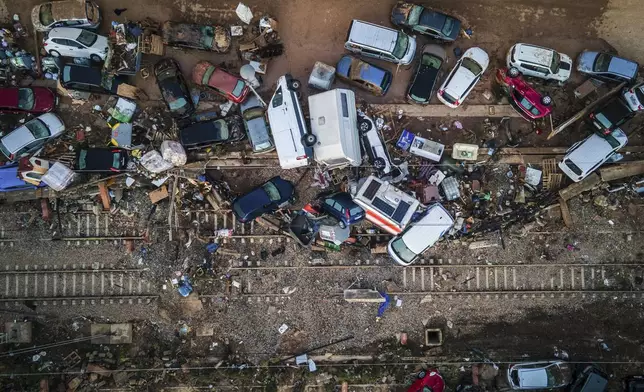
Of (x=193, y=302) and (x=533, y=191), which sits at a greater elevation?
(x=533, y=191)

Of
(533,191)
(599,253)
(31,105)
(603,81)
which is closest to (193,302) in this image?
(31,105)

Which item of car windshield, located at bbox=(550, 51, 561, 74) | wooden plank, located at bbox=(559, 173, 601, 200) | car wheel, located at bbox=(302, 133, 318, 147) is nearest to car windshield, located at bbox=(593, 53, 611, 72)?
car windshield, located at bbox=(550, 51, 561, 74)

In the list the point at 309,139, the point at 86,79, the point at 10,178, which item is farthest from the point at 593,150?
the point at 10,178

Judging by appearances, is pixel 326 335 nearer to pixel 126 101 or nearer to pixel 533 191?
pixel 533 191

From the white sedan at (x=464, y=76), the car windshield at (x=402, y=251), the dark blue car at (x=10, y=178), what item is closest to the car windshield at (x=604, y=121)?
the white sedan at (x=464, y=76)

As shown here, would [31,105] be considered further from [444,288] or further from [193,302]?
[444,288]

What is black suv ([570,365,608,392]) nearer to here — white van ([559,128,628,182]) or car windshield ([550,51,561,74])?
white van ([559,128,628,182])

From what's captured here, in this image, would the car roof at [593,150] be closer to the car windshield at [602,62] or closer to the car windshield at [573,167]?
the car windshield at [573,167]

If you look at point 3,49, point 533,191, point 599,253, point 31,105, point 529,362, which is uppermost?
point 3,49
